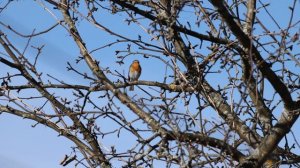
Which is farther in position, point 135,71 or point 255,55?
point 135,71

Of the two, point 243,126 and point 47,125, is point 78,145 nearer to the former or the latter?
point 47,125

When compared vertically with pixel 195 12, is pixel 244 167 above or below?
below

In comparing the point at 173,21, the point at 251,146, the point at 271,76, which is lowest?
the point at 251,146

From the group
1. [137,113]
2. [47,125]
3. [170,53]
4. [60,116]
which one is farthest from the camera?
[47,125]

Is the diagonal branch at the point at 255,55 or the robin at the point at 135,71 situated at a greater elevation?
the robin at the point at 135,71

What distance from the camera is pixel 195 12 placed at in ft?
14.9

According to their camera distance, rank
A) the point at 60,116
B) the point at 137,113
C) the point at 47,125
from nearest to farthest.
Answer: the point at 137,113
the point at 60,116
the point at 47,125

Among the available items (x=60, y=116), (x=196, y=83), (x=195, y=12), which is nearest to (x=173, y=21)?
(x=196, y=83)

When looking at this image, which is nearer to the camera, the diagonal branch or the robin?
the diagonal branch

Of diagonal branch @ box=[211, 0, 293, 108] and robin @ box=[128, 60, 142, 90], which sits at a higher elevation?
robin @ box=[128, 60, 142, 90]

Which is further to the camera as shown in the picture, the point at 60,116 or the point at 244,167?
the point at 60,116

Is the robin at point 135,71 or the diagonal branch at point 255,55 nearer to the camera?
the diagonal branch at point 255,55

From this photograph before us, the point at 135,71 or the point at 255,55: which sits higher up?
the point at 135,71

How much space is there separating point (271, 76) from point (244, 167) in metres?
0.62
